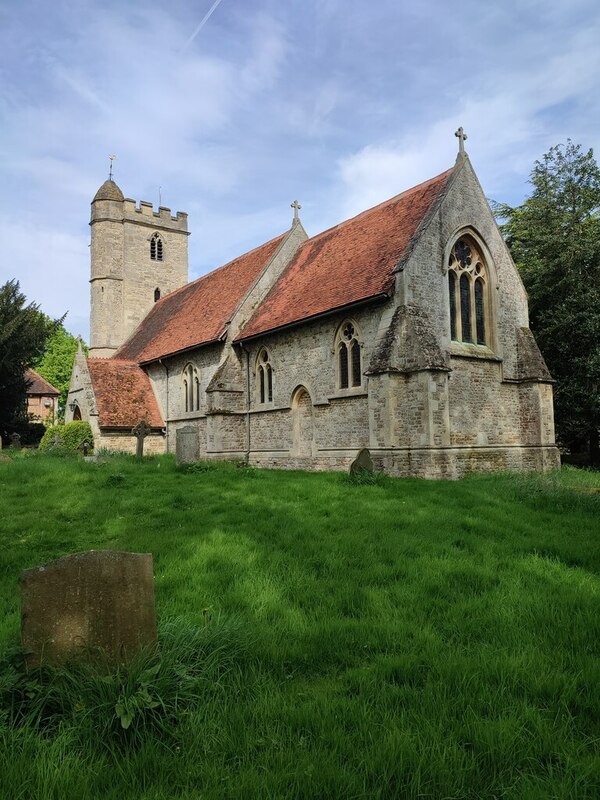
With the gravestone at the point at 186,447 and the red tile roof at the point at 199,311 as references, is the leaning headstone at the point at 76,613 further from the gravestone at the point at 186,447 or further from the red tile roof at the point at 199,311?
the red tile roof at the point at 199,311

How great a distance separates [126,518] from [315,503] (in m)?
2.96

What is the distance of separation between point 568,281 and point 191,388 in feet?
49.2

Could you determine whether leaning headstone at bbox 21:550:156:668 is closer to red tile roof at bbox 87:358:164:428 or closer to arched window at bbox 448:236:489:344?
arched window at bbox 448:236:489:344

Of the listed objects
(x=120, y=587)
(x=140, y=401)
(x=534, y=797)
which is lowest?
(x=534, y=797)

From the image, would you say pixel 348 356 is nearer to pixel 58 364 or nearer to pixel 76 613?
pixel 76 613

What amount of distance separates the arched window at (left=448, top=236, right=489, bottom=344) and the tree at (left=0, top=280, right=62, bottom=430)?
21.0m

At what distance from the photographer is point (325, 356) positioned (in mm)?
17203

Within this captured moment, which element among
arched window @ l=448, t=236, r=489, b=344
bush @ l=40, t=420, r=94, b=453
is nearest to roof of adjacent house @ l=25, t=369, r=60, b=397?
bush @ l=40, t=420, r=94, b=453

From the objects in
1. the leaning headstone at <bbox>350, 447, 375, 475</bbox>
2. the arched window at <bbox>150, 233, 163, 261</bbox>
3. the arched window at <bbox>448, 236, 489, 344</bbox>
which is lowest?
the leaning headstone at <bbox>350, 447, 375, 475</bbox>

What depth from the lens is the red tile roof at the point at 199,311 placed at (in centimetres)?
2211

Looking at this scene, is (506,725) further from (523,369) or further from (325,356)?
(523,369)

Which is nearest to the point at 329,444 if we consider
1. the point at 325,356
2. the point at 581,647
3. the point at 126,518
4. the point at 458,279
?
the point at 325,356

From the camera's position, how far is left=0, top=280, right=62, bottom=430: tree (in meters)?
27.5

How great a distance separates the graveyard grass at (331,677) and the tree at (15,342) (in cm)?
2289
